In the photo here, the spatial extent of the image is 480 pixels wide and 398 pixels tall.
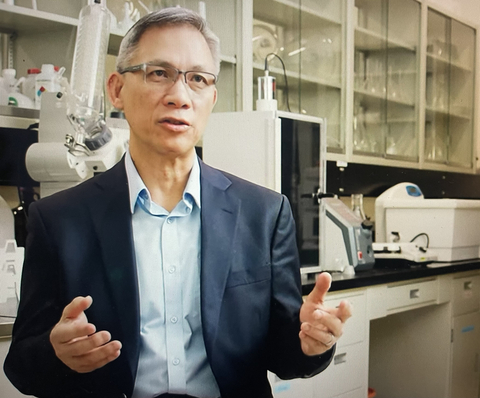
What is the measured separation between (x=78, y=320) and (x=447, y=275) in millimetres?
2119

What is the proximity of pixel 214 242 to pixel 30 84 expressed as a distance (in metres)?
0.89

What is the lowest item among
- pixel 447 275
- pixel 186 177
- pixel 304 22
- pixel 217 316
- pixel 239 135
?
pixel 447 275

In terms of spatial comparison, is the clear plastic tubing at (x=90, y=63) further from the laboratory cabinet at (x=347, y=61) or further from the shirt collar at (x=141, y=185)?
the shirt collar at (x=141, y=185)

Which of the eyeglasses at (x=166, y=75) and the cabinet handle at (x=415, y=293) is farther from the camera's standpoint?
the cabinet handle at (x=415, y=293)

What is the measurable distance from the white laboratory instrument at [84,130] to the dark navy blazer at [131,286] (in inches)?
10.3

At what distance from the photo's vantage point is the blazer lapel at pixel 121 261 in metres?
0.96

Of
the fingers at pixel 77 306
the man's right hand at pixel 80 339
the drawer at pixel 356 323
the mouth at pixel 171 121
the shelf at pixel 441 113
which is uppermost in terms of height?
the shelf at pixel 441 113

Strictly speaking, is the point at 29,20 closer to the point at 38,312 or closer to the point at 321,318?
the point at 38,312

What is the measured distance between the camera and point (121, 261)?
975 millimetres

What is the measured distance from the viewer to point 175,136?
100 cm

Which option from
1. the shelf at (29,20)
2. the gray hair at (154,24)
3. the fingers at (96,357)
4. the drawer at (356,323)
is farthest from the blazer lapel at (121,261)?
the drawer at (356,323)

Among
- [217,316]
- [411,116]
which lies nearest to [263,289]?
[217,316]

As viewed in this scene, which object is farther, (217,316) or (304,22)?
(304,22)

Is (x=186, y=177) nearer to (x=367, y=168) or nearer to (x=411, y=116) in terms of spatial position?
(x=367, y=168)
